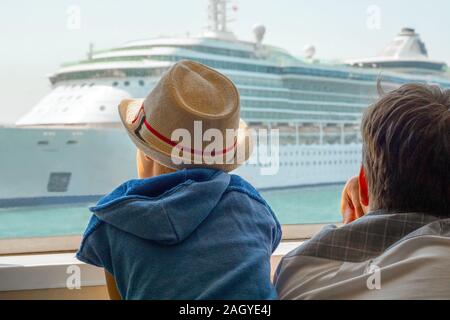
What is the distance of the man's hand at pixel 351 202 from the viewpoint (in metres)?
1.20

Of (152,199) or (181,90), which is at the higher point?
(181,90)

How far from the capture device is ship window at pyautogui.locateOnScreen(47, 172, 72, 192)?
5327 mm

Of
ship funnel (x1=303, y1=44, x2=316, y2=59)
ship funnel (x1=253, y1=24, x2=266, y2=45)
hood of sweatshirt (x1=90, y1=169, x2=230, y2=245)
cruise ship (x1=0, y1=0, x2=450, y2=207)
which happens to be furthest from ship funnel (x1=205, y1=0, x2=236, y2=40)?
hood of sweatshirt (x1=90, y1=169, x2=230, y2=245)

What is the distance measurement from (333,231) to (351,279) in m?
0.09

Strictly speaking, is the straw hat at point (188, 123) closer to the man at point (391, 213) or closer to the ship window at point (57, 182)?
the man at point (391, 213)

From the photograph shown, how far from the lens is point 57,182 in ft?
17.8

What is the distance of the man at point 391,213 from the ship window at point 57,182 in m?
4.66

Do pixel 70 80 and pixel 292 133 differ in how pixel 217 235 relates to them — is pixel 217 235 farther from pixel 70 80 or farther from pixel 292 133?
pixel 292 133

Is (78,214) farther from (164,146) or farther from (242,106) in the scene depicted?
(164,146)

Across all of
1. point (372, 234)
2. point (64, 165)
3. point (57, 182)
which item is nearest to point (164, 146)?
point (372, 234)

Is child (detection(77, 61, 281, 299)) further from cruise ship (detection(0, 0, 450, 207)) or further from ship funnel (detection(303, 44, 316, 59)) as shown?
ship funnel (detection(303, 44, 316, 59))

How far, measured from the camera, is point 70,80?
4492mm

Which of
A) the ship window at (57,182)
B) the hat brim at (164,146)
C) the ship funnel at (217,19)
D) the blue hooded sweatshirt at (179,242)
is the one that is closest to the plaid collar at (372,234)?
the blue hooded sweatshirt at (179,242)

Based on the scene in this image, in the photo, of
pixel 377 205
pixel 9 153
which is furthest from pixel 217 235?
pixel 9 153
